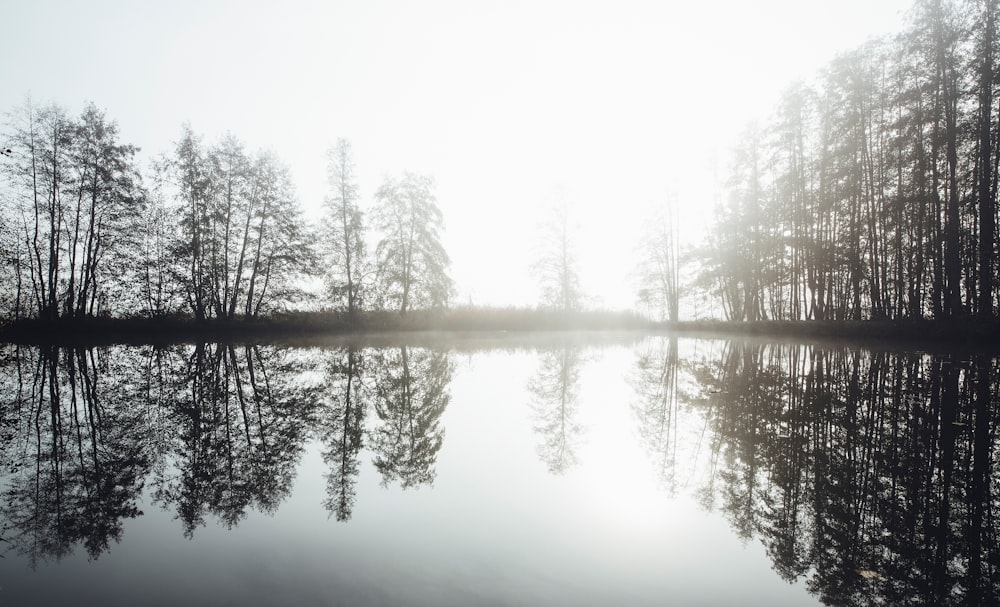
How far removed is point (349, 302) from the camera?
2730cm

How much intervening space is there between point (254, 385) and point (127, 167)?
24.3m

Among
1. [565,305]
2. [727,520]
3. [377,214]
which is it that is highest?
[377,214]

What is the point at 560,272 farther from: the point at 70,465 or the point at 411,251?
the point at 70,465

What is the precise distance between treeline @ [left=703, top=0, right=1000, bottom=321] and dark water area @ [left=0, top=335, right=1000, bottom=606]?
1304 cm

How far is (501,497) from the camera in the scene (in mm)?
3332

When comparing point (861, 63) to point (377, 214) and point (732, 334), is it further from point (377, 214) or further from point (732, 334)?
A: point (377, 214)

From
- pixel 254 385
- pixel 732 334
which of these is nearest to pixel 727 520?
pixel 254 385

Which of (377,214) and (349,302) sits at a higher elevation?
(377,214)

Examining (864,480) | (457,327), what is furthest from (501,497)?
(457,327)

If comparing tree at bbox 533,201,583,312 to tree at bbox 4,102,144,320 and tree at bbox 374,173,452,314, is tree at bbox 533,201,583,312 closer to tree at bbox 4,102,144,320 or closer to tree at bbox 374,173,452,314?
tree at bbox 374,173,452,314

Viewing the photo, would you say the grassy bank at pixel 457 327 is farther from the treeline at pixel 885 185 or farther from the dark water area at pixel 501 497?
the dark water area at pixel 501 497

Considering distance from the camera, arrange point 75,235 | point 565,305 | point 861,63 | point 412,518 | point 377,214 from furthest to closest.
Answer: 1. point 565,305
2. point 377,214
3. point 75,235
4. point 861,63
5. point 412,518

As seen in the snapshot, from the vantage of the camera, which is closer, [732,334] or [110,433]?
[110,433]

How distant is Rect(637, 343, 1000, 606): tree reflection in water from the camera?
7.55 ft
